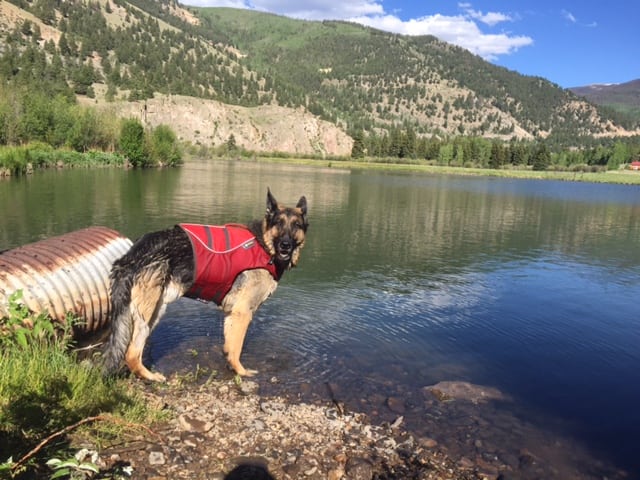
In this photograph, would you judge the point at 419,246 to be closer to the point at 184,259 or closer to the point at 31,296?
the point at 184,259

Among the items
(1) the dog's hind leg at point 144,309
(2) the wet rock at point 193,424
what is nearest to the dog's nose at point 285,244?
(1) the dog's hind leg at point 144,309

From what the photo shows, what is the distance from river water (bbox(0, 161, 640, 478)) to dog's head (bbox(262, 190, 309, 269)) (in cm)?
210

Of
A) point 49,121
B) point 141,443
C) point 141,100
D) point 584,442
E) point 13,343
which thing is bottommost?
point 584,442

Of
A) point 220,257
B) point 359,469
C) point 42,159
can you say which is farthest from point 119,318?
point 42,159

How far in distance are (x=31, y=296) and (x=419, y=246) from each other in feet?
56.8

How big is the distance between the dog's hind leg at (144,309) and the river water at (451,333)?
0.84 m

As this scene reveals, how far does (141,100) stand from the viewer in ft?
559

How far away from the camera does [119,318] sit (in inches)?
257

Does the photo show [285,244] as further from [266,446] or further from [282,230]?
[266,446]

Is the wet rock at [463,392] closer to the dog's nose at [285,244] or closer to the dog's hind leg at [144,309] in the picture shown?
the dog's nose at [285,244]

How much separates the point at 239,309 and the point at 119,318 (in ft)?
6.06

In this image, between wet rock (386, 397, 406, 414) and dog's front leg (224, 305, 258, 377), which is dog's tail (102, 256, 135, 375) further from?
wet rock (386, 397, 406, 414)

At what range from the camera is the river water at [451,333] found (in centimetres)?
688

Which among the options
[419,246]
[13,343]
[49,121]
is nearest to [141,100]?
[49,121]
